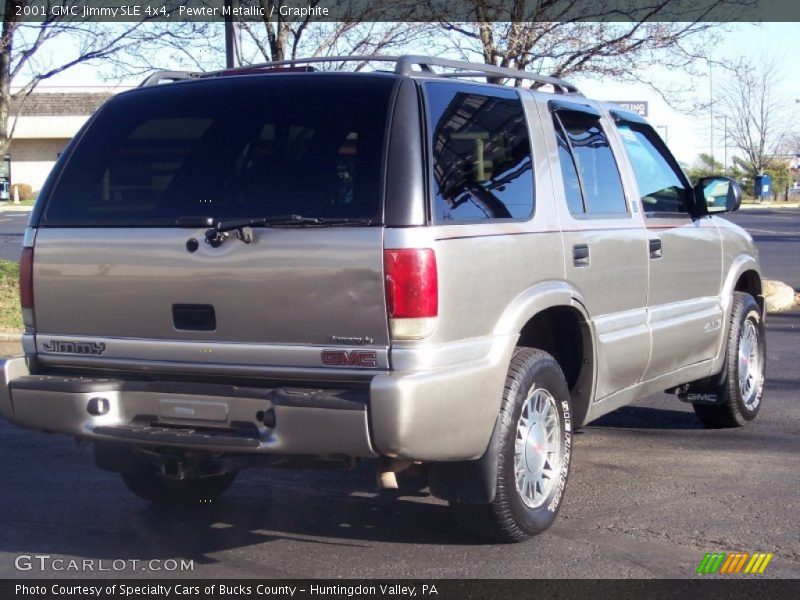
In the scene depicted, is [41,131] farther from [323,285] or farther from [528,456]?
[323,285]

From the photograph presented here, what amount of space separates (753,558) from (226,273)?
101 inches

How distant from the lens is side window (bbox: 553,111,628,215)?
18.1 ft

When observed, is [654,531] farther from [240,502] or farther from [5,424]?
[5,424]

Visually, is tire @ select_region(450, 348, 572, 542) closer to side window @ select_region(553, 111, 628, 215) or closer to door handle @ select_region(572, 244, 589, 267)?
door handle @ select_region(572, 244, 589, 267)

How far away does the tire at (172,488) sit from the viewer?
219 inches

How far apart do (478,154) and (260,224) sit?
1028 mm

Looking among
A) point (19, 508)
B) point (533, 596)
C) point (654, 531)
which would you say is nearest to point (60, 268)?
point (19, 508)

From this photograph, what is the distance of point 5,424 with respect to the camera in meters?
7.73

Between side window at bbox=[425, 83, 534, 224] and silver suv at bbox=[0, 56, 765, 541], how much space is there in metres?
0.01

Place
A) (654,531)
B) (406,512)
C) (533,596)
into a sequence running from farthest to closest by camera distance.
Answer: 1. (406,512)
2. (654,531)
3. (533,596)

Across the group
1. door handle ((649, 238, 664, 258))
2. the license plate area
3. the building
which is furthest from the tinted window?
the building

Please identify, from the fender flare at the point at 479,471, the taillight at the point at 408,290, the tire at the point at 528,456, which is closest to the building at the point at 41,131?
the tire at the point at 528,456

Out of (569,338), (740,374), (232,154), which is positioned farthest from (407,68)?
(740,374)

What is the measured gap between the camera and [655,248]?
6.11 m
